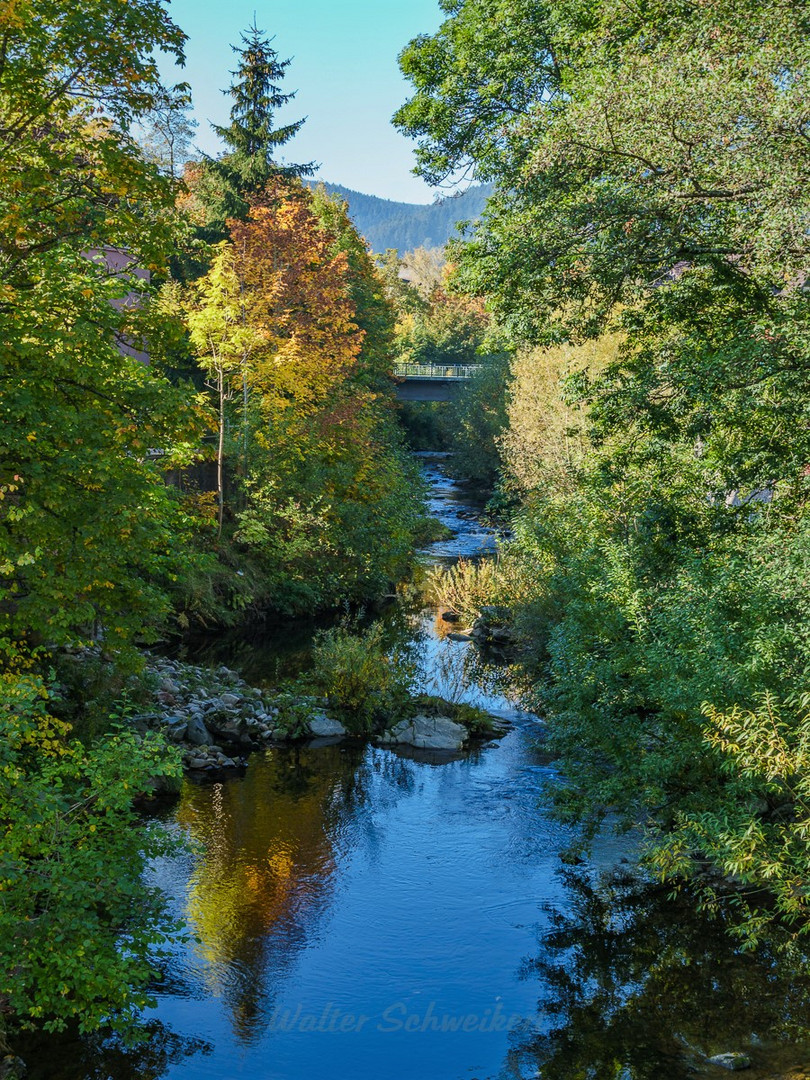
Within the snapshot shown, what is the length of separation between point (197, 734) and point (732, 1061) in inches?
393

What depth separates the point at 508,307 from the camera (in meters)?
14.5

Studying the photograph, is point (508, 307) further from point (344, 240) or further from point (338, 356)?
point (344, 240)

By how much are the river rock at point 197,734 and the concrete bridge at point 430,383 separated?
41752 millimetres

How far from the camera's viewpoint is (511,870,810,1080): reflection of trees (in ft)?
26.7

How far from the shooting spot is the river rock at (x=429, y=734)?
16.3 metres

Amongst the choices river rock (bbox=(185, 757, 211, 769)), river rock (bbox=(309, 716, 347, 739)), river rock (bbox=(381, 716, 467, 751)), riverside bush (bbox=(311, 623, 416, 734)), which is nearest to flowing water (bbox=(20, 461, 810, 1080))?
river rock (bbox=(185, 757, 211, 769))

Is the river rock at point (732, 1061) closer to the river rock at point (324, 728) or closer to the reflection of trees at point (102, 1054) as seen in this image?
the reflection of trees at point (102, 1054)

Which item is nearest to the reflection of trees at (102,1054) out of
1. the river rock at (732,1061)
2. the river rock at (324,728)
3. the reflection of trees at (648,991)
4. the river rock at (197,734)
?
the reflection of trees at (648,991)

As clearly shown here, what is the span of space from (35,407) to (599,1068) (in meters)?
8.49

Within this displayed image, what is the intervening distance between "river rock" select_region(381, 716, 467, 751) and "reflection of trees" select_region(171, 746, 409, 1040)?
29.7 inches

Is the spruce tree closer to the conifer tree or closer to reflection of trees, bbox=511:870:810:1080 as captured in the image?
the conifer tree

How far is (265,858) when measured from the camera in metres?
11.9

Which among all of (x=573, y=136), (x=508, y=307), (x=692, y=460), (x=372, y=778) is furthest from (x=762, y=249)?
(x=372, y=778)

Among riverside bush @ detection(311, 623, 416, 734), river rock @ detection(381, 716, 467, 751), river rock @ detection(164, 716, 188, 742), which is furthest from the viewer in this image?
riverside bush @ detection(311, 623, 416, 734)
